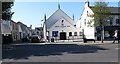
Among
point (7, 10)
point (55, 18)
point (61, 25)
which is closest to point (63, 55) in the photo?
point (7, 10)

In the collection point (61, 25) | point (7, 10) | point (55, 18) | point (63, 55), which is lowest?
point (63, 55)

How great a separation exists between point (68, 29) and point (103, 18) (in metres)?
27.0

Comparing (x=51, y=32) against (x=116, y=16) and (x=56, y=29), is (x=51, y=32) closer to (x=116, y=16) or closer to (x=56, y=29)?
(x=56, y=29)

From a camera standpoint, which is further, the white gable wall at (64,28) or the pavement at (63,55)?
the white gable wall at (64,28)

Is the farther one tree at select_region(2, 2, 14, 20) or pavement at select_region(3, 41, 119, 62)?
tree at select_region(2, 2, 14, 20)

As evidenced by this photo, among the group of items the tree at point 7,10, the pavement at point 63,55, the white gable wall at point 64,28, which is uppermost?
the tree at point 7,10

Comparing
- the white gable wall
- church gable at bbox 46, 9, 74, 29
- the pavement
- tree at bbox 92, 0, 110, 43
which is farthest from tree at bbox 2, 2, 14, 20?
church gable at bbox 46, 9, 74, 29

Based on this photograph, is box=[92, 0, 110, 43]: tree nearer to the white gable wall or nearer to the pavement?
the pavement

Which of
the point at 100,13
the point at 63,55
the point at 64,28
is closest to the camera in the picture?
the point at 63,55

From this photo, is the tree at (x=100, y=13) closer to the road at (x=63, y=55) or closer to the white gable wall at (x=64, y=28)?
the road at (x=63, y=55)

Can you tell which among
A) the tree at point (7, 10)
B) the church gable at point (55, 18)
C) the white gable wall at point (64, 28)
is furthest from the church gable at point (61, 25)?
the tree at point (7, 10)

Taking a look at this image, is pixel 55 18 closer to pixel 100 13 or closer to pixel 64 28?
pixel 64 28

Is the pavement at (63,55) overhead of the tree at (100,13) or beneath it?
beneath

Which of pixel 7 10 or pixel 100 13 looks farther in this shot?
pixel 100 13
